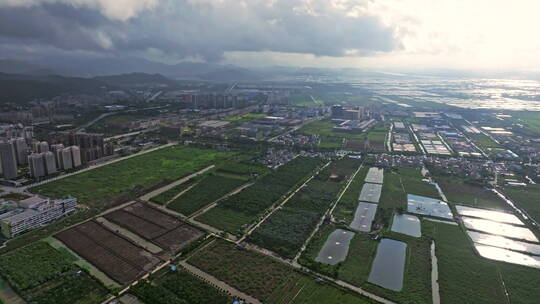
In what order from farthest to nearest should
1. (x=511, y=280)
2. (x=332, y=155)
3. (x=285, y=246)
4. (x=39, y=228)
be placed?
(x=332, y=155) < (x=39, y=228) < (x=285, y=246) < (x=511, y=280)

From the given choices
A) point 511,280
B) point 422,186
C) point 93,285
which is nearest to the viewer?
point 93,285

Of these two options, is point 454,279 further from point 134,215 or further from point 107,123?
point 107,123

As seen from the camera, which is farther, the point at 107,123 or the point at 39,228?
the point at 107,123

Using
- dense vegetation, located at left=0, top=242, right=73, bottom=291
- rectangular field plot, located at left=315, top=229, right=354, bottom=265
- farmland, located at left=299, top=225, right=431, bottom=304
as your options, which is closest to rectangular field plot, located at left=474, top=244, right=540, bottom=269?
farmland, located at left=299, top=225, right=431, bottom=304

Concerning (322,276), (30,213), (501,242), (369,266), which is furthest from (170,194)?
(501,242)

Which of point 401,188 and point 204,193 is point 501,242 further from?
point 204,193

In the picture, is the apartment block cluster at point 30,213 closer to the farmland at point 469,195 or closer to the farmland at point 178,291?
the farmland at point 178,291

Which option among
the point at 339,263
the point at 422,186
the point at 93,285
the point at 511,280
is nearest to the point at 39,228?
the point at 93,285
